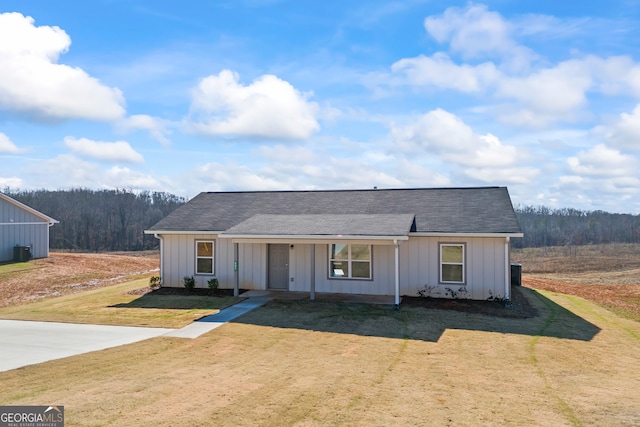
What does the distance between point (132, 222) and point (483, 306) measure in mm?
75253

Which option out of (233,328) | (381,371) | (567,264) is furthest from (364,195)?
(567,264)

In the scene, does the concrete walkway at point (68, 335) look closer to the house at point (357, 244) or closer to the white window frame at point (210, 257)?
the house at point (357, 244)

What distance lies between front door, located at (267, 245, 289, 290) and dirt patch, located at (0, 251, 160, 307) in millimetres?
9022

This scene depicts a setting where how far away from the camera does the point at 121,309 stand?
15461 mm

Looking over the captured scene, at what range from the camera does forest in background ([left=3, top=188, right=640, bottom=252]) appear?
6912 centimetres

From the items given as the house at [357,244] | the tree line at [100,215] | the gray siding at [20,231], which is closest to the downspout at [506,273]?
the house at [357,244]

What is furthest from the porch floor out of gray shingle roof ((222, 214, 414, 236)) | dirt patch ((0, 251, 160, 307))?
dirt patch ((0, 251, 160, 307))

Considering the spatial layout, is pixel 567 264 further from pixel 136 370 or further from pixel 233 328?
pixel 136 370

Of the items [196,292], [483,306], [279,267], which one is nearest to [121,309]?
[196,292]

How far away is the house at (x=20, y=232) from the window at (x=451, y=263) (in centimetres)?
2430

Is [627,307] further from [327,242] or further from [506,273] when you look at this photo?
[327,242]

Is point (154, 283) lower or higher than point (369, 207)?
lower

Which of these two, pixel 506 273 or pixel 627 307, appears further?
pixel 627 307

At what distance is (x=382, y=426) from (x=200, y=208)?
1672 centimetres
